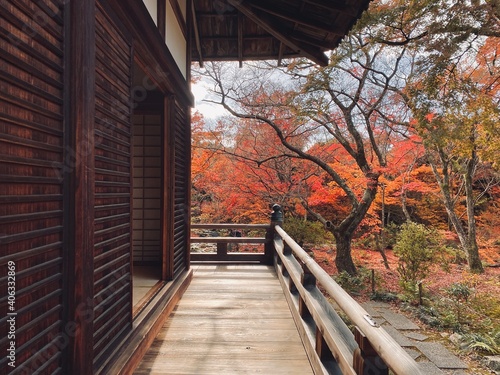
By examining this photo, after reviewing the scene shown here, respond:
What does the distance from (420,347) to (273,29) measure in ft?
16.9

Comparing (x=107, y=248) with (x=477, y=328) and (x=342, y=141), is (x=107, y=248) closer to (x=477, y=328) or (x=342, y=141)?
(x=477, y=328)

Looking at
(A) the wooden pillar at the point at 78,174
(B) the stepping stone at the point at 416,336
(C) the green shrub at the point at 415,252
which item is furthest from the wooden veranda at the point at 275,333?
(C) the green shrub at the point at 415,252

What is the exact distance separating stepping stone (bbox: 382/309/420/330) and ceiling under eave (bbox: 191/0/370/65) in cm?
487

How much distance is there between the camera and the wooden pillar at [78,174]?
4.20ft

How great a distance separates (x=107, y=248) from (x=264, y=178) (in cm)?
765

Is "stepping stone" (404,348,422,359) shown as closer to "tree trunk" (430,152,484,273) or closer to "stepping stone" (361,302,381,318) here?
"stepping stone" (361,302,381,318)

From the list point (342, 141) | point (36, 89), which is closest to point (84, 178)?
point (36, 89)

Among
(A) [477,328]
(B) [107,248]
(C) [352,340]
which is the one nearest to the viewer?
(C) [352,340]

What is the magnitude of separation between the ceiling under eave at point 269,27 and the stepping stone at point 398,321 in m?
4.87

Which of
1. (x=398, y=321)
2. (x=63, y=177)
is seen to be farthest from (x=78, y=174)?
(x=398, y=321)

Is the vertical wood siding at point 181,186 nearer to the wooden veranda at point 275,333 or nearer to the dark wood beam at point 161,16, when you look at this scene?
the wooden veranda at point 275,333

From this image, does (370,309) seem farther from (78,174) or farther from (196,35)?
(78,174)

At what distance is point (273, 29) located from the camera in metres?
3.33

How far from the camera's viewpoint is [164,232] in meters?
3.15
